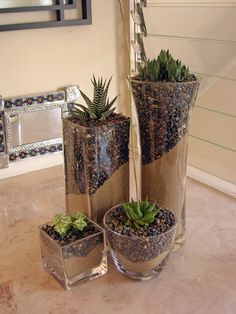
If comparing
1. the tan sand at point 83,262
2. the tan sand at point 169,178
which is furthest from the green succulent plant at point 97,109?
the tan sand at point 83,262

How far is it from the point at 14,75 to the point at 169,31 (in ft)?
1.86

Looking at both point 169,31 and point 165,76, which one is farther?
point 169,31

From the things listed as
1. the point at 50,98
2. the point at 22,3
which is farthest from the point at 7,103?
the point at 22,3

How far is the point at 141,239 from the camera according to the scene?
31.4 inches

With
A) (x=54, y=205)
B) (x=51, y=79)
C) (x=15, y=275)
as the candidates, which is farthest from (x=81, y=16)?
(x=15, y=275)

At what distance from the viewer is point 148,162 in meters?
0.91

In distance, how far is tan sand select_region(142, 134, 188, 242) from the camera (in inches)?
35.1

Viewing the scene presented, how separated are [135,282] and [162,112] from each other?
0.33 metres

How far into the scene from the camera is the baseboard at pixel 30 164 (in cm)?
141

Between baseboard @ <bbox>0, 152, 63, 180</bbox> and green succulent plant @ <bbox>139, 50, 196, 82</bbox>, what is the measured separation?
70cm

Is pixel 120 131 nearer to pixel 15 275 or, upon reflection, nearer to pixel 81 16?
pixel 15 275

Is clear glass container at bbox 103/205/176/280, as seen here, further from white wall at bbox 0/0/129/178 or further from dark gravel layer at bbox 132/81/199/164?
white wall at bbox 0/0/129/178

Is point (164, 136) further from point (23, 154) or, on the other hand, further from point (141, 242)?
point (23, 154)

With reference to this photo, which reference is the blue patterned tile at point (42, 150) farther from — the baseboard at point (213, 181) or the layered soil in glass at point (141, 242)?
the layered soil in glass at point (141, 242)
